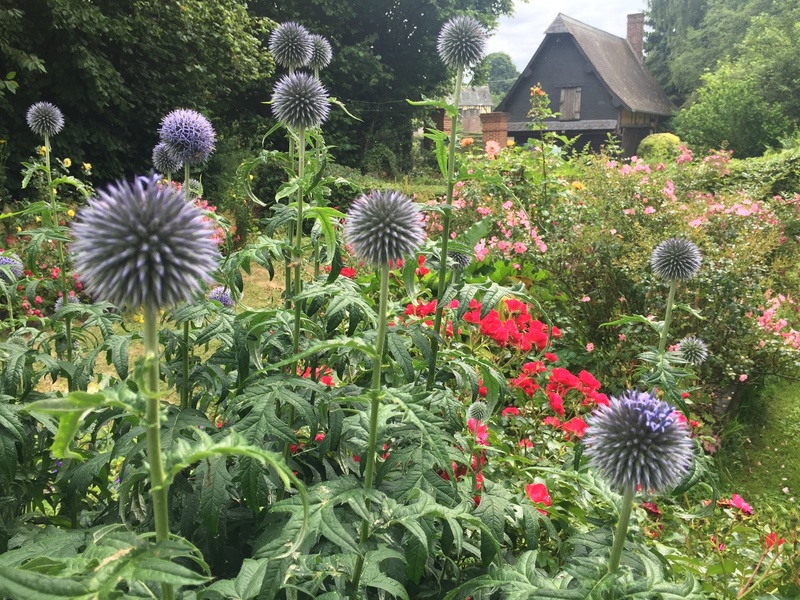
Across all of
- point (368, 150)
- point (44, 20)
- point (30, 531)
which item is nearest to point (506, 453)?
point (30, 531)

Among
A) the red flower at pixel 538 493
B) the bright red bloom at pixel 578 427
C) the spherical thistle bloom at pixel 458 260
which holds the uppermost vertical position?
the spherical thistle bloom at pixel 458 260

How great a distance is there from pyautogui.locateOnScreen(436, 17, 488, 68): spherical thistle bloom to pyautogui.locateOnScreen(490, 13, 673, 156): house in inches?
906

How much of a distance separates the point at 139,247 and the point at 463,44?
2.38 meters

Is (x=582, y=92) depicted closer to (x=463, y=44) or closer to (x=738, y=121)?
(x=738, y=121)

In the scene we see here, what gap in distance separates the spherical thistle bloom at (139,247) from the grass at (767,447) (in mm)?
4338

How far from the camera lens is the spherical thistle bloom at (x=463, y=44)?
9.83 ft

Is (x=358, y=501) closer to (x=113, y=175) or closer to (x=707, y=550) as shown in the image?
(x=707, y=550)

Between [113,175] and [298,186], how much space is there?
34.7 feet

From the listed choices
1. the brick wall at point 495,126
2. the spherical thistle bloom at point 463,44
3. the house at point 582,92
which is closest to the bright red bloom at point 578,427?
the spherical thistle bloom at point 463,44

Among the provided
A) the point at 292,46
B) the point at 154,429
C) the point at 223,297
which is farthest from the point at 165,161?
the point at 154,429

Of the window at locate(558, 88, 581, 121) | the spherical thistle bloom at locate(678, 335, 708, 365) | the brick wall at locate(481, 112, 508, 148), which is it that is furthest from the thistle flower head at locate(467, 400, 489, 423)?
the window at locate(558, 88, 581, 121)

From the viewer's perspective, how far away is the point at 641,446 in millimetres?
1471

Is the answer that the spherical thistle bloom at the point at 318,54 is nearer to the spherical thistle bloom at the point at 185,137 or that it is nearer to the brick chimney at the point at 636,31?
the spherical thistle bloom at the point at 185,137

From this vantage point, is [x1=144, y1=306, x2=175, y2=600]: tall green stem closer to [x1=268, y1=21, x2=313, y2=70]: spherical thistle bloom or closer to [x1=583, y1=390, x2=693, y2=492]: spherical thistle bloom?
[x1=583, y1=390, x2=693, y2=492]: spherical thistle bloom
